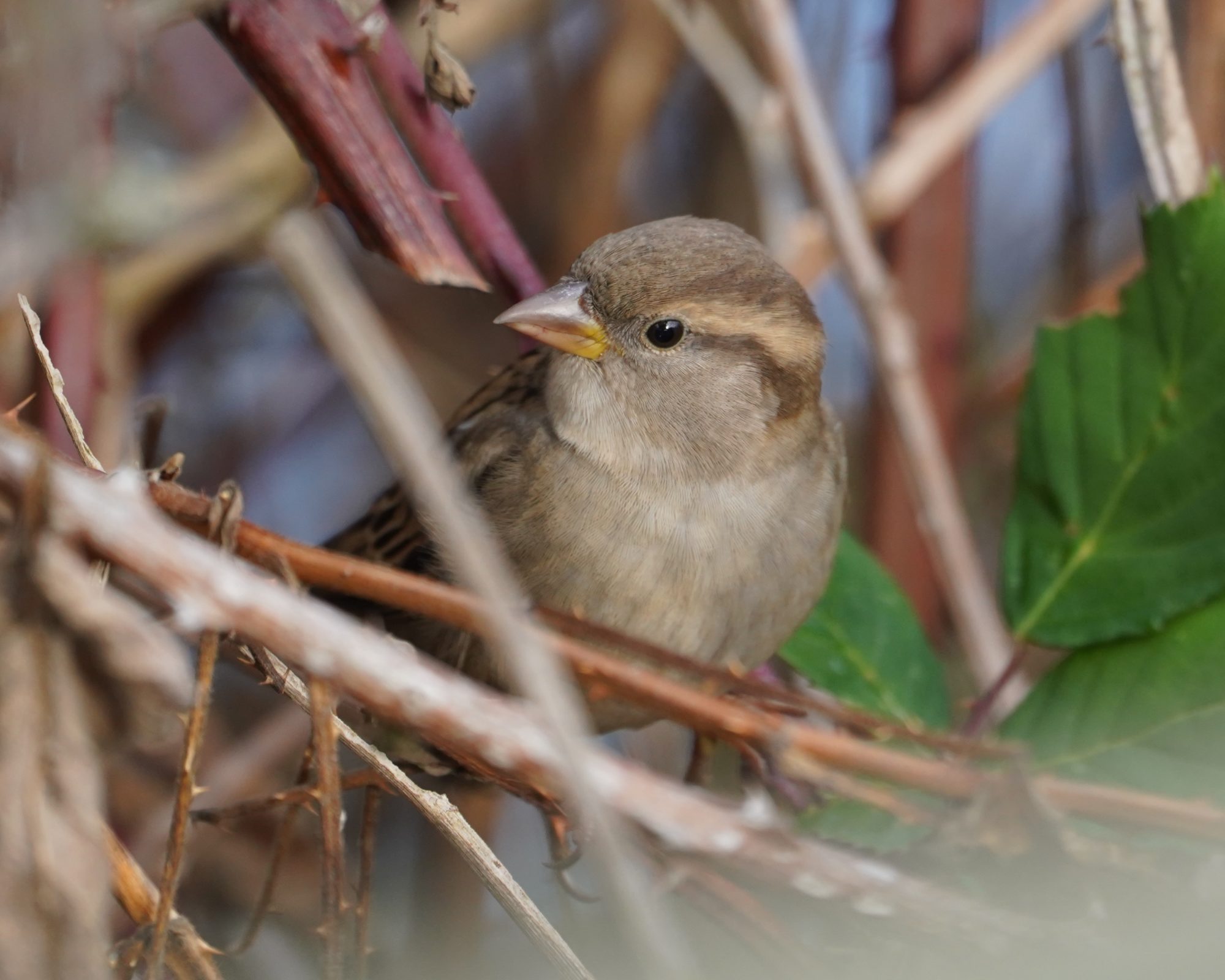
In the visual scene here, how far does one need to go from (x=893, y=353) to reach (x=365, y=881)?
102 centimetres

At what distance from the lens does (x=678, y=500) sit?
1508mm

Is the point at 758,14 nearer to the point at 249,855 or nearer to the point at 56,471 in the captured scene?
the point at 56,471

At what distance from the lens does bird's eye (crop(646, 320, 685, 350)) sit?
153 centimetres

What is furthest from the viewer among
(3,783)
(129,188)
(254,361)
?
(254,361)

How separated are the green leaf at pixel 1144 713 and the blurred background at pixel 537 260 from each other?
30.7 inches

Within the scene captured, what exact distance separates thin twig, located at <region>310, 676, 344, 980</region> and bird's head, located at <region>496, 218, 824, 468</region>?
0.62m

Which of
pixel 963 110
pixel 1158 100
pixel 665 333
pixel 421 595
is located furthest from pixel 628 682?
pixel 963 110

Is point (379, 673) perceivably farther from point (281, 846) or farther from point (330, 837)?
point (281, 846)

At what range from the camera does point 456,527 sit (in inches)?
28.4

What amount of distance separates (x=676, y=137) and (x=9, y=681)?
2.01m

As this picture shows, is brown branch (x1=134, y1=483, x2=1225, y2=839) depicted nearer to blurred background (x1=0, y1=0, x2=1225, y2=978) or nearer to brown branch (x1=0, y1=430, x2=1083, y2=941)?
brown branch (x1=0, y1=430, x2=1083, y2=941)

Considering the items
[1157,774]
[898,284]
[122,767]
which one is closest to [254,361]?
[122,767]

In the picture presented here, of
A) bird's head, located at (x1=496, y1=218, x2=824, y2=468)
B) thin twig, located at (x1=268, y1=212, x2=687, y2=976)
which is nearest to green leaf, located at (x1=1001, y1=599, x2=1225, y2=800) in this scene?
bird's head, located at (x1=496, y1=218, x2=824, y2=468)

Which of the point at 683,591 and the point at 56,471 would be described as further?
the point at 683,591
